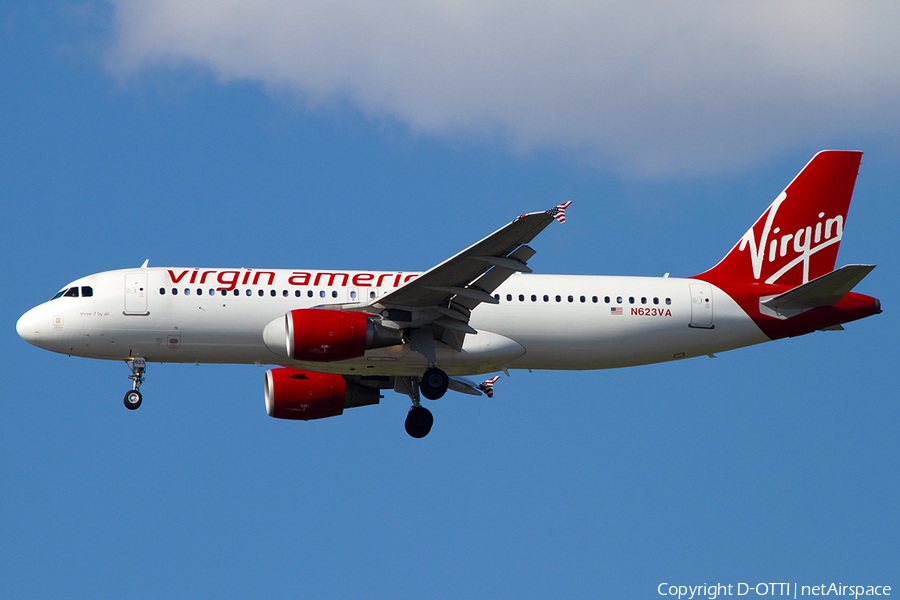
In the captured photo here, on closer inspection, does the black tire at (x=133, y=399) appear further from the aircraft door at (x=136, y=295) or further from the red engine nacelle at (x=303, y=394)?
the red engine nacelle at (x=303, y=394)

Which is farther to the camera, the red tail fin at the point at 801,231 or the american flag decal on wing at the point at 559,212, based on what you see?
the red tail fin at the point at 801,231

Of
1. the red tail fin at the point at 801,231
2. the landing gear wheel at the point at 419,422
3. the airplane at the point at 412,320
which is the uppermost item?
the red tail fin at the point at 801,231

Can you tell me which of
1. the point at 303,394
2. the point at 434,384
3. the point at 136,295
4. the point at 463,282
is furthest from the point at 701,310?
the point at 136,295

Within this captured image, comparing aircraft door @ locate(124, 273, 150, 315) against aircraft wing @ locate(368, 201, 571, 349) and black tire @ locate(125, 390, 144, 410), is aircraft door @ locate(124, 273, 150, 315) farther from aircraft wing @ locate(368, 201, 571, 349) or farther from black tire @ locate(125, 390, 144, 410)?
aircraft wing @ locate(368, 201, 571, 349)

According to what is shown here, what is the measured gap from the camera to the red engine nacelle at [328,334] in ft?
96.2

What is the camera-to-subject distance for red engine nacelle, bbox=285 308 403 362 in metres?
29.3

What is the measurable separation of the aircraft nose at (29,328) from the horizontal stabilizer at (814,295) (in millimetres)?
22899

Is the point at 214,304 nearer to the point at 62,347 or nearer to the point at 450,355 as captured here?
the point at 62,347

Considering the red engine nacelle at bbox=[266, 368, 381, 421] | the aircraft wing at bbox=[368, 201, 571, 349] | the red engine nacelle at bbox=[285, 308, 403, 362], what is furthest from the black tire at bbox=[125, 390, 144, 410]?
the aircraft wing at bbox=[368, 201, 571, 349]

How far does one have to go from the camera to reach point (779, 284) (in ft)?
117

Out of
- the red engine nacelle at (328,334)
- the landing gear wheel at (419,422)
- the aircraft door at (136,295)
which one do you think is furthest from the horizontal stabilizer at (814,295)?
the aircraft door at (136,295)

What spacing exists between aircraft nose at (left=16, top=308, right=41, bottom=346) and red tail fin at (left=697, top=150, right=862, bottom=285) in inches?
846

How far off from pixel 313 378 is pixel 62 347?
790cm

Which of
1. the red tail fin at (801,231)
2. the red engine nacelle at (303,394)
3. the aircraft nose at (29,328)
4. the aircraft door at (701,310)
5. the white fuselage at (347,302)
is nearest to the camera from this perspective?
the white fuselage at (347,302)
